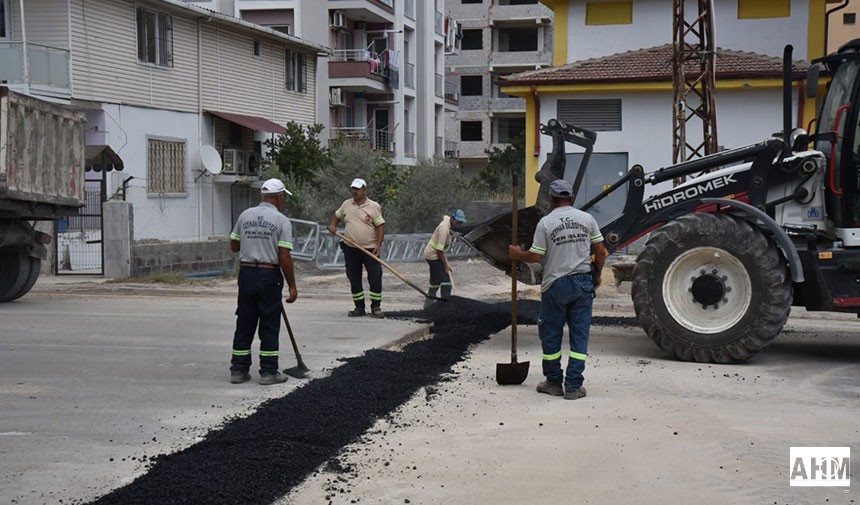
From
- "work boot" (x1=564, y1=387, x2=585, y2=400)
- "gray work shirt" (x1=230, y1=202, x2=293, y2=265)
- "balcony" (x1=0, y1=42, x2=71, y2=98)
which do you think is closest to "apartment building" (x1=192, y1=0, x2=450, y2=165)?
"balcony" (x1=0, y1=42, x2=71, y2=98)

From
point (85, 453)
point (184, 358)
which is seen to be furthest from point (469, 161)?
point (85, 453)

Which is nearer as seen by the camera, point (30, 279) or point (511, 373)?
point (511, 373)

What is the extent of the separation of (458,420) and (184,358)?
3.82m

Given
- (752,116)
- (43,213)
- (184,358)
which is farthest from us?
(752,116)

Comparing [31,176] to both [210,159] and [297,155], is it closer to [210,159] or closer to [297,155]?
[210,159]

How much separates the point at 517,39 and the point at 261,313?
183ft

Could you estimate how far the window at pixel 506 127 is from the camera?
62.8 m

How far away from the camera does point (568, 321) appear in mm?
8695

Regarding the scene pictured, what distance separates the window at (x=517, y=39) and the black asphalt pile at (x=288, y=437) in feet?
176

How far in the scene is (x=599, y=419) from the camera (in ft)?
25.4

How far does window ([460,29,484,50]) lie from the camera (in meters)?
62.8

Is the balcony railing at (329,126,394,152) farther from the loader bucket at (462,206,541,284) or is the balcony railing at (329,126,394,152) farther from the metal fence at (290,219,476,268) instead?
the loader bucket at (462,206,541,284)

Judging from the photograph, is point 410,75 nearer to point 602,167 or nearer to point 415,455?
point 602,167

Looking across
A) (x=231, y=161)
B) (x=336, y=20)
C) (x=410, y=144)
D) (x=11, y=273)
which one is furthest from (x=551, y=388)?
(x=410, y=144)
